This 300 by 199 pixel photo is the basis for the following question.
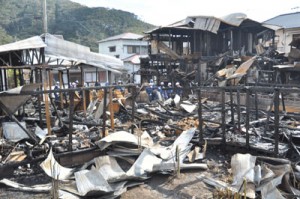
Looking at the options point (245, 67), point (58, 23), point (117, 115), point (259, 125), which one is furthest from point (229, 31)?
point (58, 23)

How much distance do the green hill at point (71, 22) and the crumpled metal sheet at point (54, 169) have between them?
50107 millimetres

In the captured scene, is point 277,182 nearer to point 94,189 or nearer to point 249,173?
A: point 249,173

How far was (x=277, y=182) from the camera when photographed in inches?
188

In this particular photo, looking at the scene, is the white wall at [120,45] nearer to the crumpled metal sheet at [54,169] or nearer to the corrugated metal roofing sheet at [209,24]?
the corrugated metal roofing sheet at [209,24]

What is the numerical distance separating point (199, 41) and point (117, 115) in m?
16.3

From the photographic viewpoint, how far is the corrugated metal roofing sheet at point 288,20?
31.2 meters

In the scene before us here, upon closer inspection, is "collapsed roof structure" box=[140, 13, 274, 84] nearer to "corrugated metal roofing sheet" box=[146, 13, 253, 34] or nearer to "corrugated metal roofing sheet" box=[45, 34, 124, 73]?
"corrugated metal roofing sheet" box=[146, 13, 253, 34]

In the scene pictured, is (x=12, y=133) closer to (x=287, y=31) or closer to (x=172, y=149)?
(x=172, y=149)

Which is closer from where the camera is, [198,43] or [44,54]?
[44,54]

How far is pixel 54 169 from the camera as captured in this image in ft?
17.9

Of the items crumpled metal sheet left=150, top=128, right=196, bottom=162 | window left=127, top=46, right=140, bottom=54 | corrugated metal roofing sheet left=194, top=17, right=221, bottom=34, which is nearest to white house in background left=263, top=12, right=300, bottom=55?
corrugated metal roofing sheet left=194, top=17, right=221, bottom=34

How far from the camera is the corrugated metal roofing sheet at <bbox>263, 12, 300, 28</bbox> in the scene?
31.2m

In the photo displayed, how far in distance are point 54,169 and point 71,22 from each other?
59.3 m

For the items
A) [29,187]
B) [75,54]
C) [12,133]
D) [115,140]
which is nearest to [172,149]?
[115,140]
